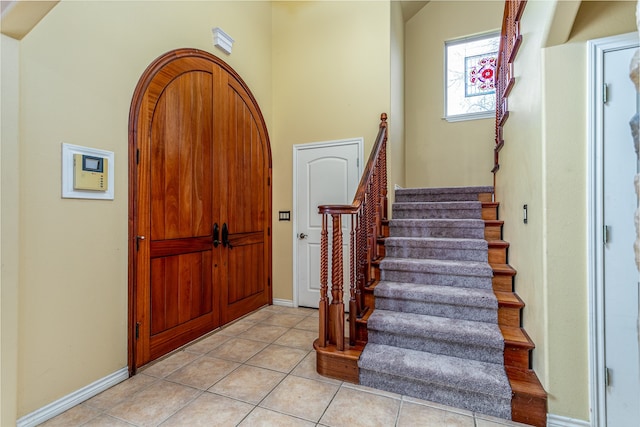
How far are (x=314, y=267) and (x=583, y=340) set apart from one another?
2.63 m

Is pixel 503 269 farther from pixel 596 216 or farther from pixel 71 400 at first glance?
pixel 71 400

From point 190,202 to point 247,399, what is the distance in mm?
1635

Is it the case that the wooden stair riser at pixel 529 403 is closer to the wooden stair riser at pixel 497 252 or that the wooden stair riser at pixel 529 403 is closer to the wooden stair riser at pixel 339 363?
the wooden stair riser at pixel 339 363

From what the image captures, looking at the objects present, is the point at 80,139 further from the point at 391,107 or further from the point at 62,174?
the point at 391,107

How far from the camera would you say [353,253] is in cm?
237

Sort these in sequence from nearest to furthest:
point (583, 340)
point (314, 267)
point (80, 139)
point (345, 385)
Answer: point (583, 340), point (80, 139), point (345, 385), point (314, 267)

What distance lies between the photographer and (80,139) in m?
1.90

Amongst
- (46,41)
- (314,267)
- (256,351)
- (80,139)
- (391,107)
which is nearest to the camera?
(46,41)

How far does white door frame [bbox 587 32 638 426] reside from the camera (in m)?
1.52

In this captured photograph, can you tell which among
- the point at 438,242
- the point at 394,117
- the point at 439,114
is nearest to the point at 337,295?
the point at 438,242

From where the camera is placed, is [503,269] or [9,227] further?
[503,269]

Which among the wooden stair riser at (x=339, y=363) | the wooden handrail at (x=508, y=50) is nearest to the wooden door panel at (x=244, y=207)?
the wooden stair riser at (x=339, y=363)

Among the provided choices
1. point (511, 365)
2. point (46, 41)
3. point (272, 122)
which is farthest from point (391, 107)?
point (46, 41)

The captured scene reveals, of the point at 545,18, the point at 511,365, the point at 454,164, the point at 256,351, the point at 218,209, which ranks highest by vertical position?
the point at 545,18
